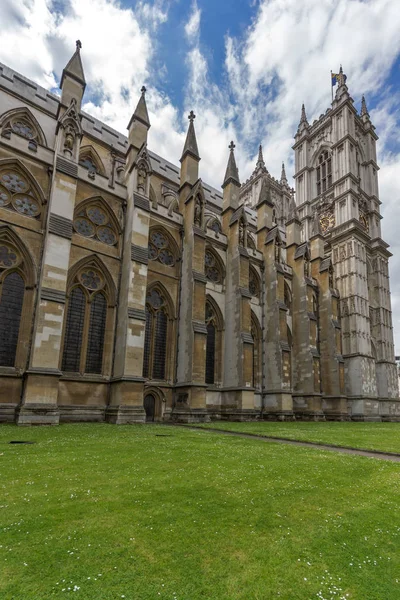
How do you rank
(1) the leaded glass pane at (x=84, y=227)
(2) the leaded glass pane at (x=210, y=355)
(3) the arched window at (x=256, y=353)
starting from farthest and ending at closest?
1. (3) the arched window at (x=256, y=353)
2. (2) the leaded glass pane at (x=210, y=355)
3. (1) the leaded glass pane at (x=84, y=227)

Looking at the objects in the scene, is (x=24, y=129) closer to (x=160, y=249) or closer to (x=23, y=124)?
(x=23, y=124)

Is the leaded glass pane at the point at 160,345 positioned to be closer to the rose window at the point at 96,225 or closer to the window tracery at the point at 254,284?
the rose window at the point at 96,225

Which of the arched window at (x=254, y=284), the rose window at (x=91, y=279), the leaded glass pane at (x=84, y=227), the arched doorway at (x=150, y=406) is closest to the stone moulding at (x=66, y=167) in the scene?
the leaded glass pane at (x=84, y=227)

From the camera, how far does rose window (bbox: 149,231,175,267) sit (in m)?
21.8

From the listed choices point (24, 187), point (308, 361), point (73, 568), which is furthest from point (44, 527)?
point (308, 361)

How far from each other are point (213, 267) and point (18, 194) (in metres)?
13.0

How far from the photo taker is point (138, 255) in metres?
18.3

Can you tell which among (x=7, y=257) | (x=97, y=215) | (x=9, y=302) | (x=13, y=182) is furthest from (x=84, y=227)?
(x=9, y=302)

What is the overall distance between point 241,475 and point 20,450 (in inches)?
201

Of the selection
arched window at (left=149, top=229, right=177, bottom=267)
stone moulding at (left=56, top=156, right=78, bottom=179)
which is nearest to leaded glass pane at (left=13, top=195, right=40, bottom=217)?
stone moulding at (left=56, top=156, right=78, bottom=179)

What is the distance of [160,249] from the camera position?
22.1 m

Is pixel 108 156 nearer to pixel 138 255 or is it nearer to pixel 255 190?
pixel 138 255

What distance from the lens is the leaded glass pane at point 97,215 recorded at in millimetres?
19375

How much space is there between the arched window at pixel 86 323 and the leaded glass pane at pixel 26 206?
355 cm
